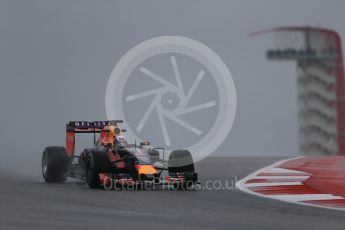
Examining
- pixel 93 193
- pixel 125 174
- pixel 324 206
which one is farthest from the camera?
pixel 125 174

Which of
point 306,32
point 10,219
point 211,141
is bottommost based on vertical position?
point 10,219

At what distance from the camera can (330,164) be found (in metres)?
23.5

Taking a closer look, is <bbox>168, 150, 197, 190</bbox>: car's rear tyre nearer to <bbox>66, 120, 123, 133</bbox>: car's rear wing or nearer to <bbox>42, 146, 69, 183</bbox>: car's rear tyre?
<bbox>66, 120, 123, 133</bbox>: car's rear wing

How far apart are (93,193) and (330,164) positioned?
9558 millimetres

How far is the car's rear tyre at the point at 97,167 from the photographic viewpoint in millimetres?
16641

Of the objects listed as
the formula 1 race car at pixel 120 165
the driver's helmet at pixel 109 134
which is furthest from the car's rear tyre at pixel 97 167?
the driver's helmet at pixel 109 134

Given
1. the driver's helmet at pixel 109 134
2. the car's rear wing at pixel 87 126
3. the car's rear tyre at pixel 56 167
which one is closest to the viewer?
the driver's helmet at pixel 109 134

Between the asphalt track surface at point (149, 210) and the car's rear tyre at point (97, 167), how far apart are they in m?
0.24

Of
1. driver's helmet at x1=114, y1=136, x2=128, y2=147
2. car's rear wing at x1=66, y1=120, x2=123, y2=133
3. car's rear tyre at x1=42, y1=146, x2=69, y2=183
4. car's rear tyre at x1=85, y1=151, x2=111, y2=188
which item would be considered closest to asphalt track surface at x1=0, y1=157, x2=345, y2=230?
car's rear tyre at x1=85, y1=151, x2=111, y2=188

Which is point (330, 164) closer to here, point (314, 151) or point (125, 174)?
point (314, 151)

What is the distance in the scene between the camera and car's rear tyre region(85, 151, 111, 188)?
16641 mm

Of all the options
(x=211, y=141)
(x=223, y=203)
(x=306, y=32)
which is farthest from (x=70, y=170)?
(x=306, y=32)

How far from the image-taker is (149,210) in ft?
41.9

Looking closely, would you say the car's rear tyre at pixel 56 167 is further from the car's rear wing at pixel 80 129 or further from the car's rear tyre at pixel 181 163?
the car's rear tyre at pixel 181 163
